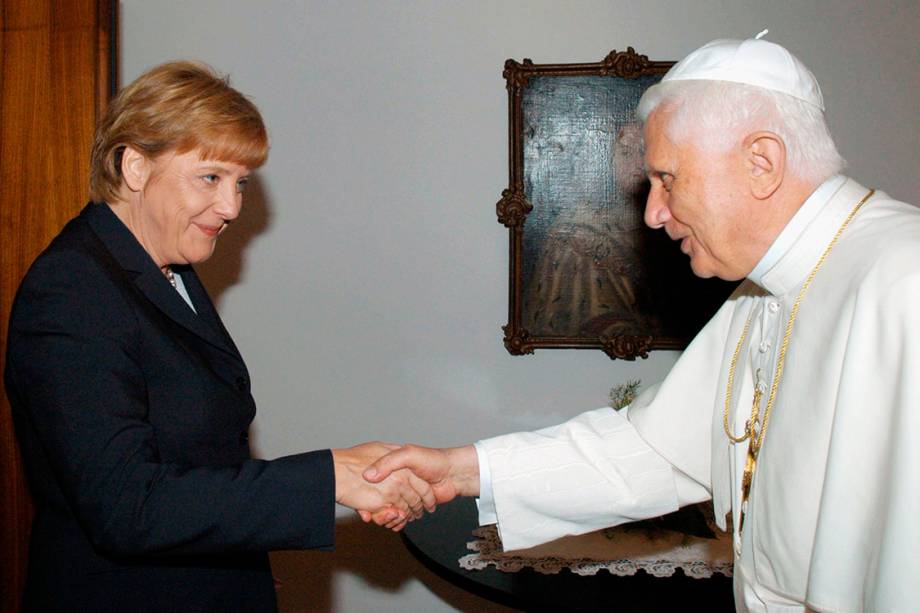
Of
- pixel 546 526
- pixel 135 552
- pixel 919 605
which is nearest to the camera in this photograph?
pixel 919 605

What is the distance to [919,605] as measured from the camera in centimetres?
142

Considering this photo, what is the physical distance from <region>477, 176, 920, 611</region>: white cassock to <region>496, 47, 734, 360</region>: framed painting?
50.9 inches

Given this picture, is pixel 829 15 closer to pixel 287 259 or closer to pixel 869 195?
pixel 869 195

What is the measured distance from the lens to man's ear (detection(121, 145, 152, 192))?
6.73 ft

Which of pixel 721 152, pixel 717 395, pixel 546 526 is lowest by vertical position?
pixel 546 526

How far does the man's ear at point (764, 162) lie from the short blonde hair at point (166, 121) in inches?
44.7

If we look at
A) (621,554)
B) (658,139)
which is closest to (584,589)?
(621,554)

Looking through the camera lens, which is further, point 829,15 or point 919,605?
point 829,15

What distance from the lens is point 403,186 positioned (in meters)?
3.63

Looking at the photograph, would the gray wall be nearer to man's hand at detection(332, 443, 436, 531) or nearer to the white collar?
man's hand at detection(332, 443, 436, 531)

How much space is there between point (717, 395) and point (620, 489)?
0.32 m

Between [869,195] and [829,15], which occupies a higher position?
[829,15]

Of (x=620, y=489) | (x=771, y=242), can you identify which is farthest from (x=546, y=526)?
(x=771, y=242)

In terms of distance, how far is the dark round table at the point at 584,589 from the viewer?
2359 mm
